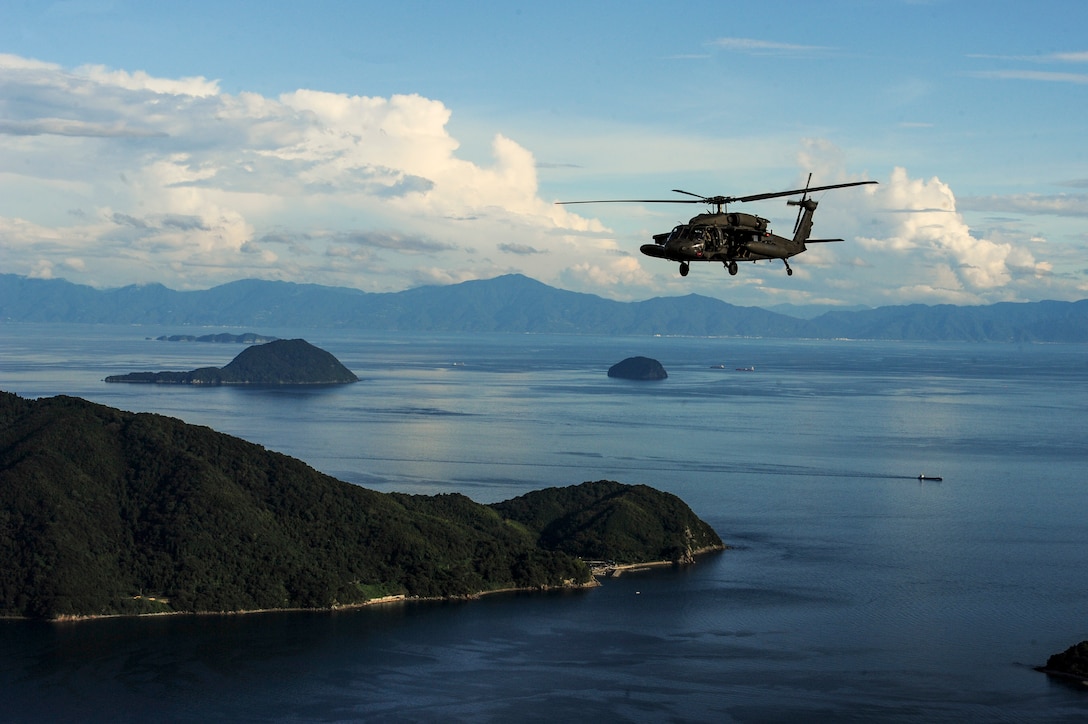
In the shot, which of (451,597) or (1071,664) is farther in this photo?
(451,597)

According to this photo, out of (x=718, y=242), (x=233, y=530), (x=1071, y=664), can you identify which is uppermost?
(x=718, y=242)

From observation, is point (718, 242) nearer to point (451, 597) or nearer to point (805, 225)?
point (805, 225)

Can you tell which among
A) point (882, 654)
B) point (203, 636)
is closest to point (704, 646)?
point (882, 654)

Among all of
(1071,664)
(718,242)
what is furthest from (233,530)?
(718,242)

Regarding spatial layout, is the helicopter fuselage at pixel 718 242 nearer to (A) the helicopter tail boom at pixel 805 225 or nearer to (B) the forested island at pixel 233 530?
(A) the helicopter tail boom at pixel 805 225

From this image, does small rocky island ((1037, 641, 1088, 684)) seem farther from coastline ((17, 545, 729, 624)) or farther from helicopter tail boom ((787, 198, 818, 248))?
helicopter tail boom ((787, 198, 818, 248))

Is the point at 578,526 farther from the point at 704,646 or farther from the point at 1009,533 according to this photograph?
the point at 1009,533

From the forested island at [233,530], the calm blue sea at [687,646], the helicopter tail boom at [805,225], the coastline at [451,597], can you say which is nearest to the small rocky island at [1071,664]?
the calm blue sea at [687,646]
